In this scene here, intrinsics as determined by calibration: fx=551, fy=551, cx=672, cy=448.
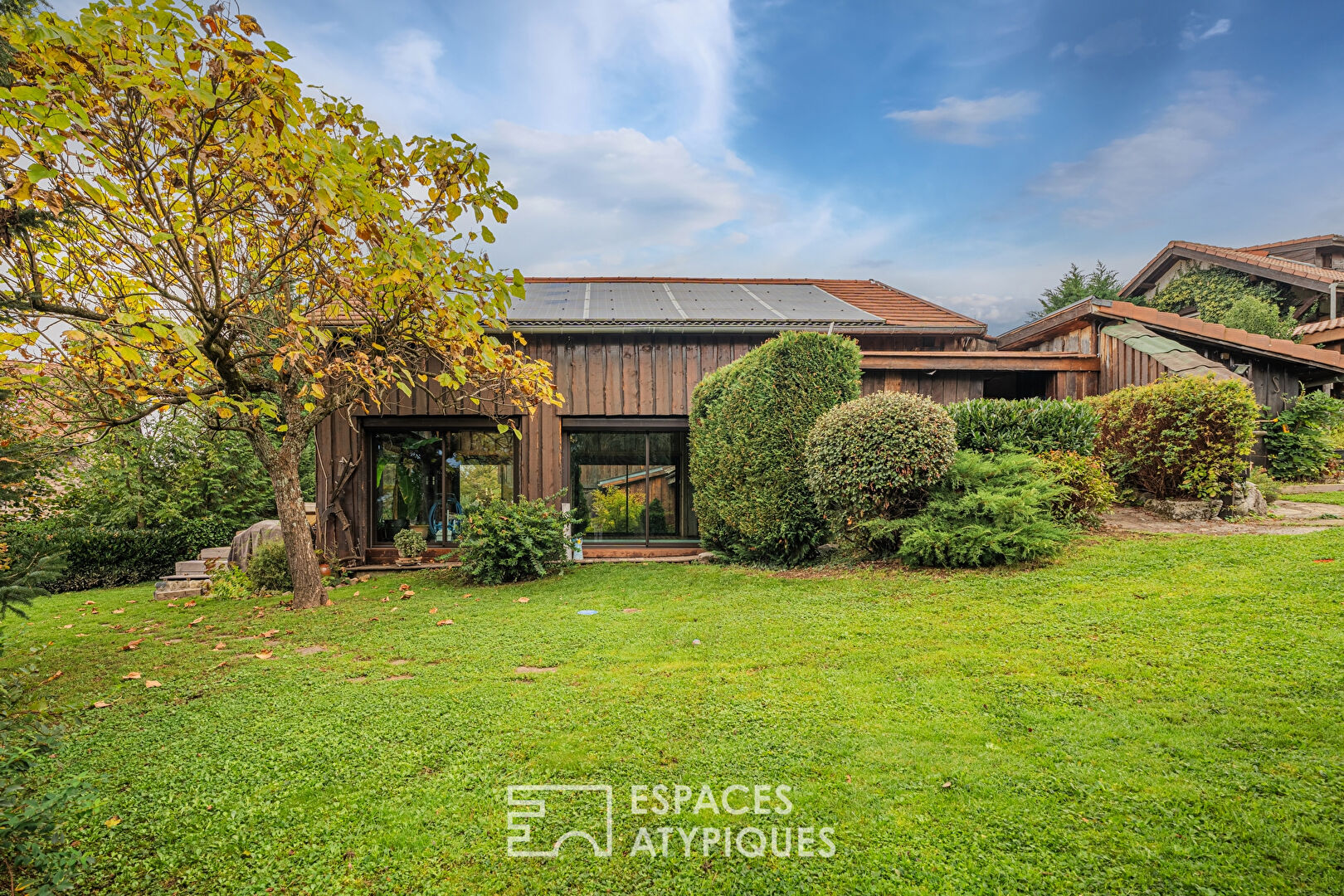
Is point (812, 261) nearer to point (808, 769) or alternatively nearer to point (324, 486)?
point (324, 486)

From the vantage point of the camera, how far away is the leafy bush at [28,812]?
1519mm

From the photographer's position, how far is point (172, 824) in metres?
2.38

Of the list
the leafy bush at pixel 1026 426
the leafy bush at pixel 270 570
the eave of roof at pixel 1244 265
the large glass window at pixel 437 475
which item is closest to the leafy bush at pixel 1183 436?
the leafy bush at pixel 1026 426

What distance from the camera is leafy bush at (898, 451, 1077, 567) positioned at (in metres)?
5.53

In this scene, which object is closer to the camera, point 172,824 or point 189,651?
point 172,824

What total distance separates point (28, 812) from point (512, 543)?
259 inches

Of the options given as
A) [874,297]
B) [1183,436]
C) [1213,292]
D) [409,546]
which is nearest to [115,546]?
[409,546]

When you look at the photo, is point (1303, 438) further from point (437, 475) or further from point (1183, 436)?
point (437, 475)

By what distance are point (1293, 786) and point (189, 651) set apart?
24.7 feet

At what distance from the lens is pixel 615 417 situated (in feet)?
32.8

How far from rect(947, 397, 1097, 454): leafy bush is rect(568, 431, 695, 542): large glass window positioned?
15.8ft

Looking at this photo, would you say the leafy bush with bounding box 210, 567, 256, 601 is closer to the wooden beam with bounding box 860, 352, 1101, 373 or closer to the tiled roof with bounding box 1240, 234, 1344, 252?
the wooden beam with bounding box 860, 352, 1101, 373

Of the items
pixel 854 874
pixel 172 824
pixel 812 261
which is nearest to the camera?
pixel 854 874

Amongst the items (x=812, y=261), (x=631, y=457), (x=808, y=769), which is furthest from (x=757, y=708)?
(x=812, y=261)
